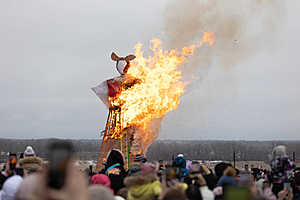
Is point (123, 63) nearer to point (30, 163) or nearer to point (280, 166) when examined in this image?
point (30, 163)

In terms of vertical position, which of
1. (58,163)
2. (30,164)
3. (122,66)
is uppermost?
(122,66)

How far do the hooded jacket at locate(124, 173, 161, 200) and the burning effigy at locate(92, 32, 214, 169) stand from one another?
10315 millimetres

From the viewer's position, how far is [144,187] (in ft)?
22.4

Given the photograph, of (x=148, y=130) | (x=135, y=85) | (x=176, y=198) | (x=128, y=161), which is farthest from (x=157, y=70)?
(x=176, y=198)

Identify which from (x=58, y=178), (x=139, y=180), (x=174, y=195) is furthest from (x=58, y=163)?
(x=139, y=180)

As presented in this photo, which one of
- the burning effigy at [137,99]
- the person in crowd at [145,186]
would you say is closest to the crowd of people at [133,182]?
the person in crowd at [145,186]

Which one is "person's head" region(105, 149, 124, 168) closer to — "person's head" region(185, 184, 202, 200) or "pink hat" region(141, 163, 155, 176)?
"pink hat" region(141, 163, 155, 176)

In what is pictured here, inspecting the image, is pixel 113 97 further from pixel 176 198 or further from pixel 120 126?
pixel 176 198

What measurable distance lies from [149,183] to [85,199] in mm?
3114

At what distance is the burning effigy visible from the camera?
17.5 metres

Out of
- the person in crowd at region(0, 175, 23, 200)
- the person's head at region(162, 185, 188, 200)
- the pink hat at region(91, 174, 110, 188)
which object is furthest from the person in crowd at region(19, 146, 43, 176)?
the person's head at region(162, 185, 188, 200)

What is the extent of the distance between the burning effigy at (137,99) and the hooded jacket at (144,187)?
1031cm

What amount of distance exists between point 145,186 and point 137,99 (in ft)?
35.7

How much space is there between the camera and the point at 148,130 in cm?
1822
